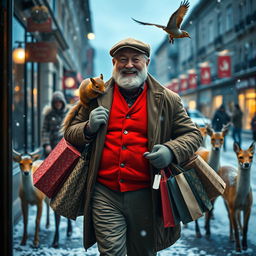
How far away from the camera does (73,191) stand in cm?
272

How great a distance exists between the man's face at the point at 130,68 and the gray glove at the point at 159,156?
551 millimetres

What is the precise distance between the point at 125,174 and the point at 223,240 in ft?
9.98

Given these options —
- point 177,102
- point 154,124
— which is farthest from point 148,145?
point 177,102

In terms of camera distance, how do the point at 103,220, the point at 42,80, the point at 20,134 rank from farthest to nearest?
the point at 42,80
the point at 20,134
the point at 103,220

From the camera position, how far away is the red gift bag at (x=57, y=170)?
2730 millimetres

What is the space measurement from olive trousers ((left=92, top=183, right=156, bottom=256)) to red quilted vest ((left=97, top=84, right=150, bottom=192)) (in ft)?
0.25

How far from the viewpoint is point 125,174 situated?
2.59 metres

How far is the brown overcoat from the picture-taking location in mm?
2613

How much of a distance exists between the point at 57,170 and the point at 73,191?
0.70 ft

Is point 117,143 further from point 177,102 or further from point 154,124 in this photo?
point 177,102

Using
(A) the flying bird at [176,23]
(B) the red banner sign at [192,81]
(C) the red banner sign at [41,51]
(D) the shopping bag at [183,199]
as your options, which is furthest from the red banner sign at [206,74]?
(D) the shopping bag at [183,199]

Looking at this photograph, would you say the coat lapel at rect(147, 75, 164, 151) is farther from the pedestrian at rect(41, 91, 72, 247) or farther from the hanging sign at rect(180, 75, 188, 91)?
the hanging sign at rect(180, 75, 188, 91)

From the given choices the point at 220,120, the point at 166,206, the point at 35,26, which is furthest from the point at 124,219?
the point at 35,26

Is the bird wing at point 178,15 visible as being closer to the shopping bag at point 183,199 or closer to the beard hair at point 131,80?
the beard hair at point 131,80
